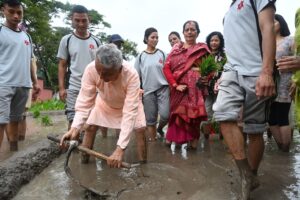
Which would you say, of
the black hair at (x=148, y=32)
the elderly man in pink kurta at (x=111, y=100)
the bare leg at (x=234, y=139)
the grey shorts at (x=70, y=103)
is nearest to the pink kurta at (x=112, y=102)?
the elderly man in pink kurta at (x=111, y=100)

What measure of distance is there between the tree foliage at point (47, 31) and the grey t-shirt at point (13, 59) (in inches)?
624

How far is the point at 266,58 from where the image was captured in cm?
289

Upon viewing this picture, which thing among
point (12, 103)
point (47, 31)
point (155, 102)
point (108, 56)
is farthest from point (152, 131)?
point (47, 31)

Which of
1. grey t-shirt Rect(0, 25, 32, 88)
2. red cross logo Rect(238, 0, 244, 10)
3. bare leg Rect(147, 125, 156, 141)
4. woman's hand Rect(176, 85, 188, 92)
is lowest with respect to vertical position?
bare leg Rect(147, 125, 156, 141)

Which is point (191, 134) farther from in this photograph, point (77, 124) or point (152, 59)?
point (77, 124)

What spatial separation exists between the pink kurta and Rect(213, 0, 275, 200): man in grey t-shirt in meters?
0.94

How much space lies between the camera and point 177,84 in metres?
5.38

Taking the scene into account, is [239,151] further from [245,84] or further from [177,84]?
[177,84]

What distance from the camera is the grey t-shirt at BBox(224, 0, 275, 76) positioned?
310 centimetres

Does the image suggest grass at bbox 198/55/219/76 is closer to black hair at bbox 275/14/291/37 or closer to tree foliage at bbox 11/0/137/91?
black hair at bbox 275/14/291/37

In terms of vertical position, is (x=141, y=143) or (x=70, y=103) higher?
(x=70, y=103)

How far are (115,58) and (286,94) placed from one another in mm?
2401

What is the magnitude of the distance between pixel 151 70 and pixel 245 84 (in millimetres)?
3085

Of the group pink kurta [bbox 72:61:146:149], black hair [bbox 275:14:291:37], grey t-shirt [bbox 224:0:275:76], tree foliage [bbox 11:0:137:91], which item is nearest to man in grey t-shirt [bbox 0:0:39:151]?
pink kurta [bbox 72:61:146:149]
